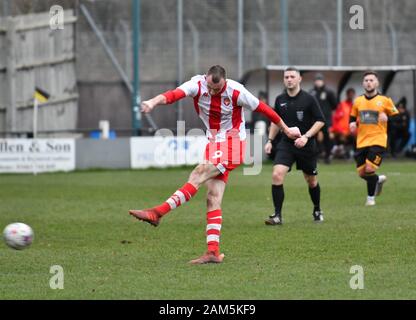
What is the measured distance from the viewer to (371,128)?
53.3ft

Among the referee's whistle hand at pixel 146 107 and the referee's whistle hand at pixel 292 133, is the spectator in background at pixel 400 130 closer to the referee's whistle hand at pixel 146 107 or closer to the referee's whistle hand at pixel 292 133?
the referee's whistle hand at pixel 292 133

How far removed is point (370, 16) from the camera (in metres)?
33.7

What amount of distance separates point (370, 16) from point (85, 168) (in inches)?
480

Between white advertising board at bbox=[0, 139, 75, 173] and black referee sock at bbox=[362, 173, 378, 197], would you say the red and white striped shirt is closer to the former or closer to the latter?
black referee sock at bbox=[362, 173, 378, 197]

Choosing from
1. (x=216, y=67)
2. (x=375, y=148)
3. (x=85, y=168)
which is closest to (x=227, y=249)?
(x=216, y=67)

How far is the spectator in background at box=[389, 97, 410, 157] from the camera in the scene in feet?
94.7

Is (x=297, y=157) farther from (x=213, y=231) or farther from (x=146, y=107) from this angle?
(x=146, y=107)

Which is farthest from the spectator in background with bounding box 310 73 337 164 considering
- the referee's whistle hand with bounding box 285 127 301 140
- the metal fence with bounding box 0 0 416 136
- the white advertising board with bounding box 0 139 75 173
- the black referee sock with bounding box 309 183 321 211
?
the referee's whistle hand with bounding box 285 127 301 140

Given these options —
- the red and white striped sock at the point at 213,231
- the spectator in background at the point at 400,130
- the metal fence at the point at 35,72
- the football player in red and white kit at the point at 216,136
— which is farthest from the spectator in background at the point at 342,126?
the red and white striped sock at the point at 213,231

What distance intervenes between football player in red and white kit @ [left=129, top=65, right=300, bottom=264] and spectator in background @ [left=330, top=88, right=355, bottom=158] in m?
17.8

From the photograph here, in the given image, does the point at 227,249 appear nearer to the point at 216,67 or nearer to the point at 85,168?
the point at 216,67
